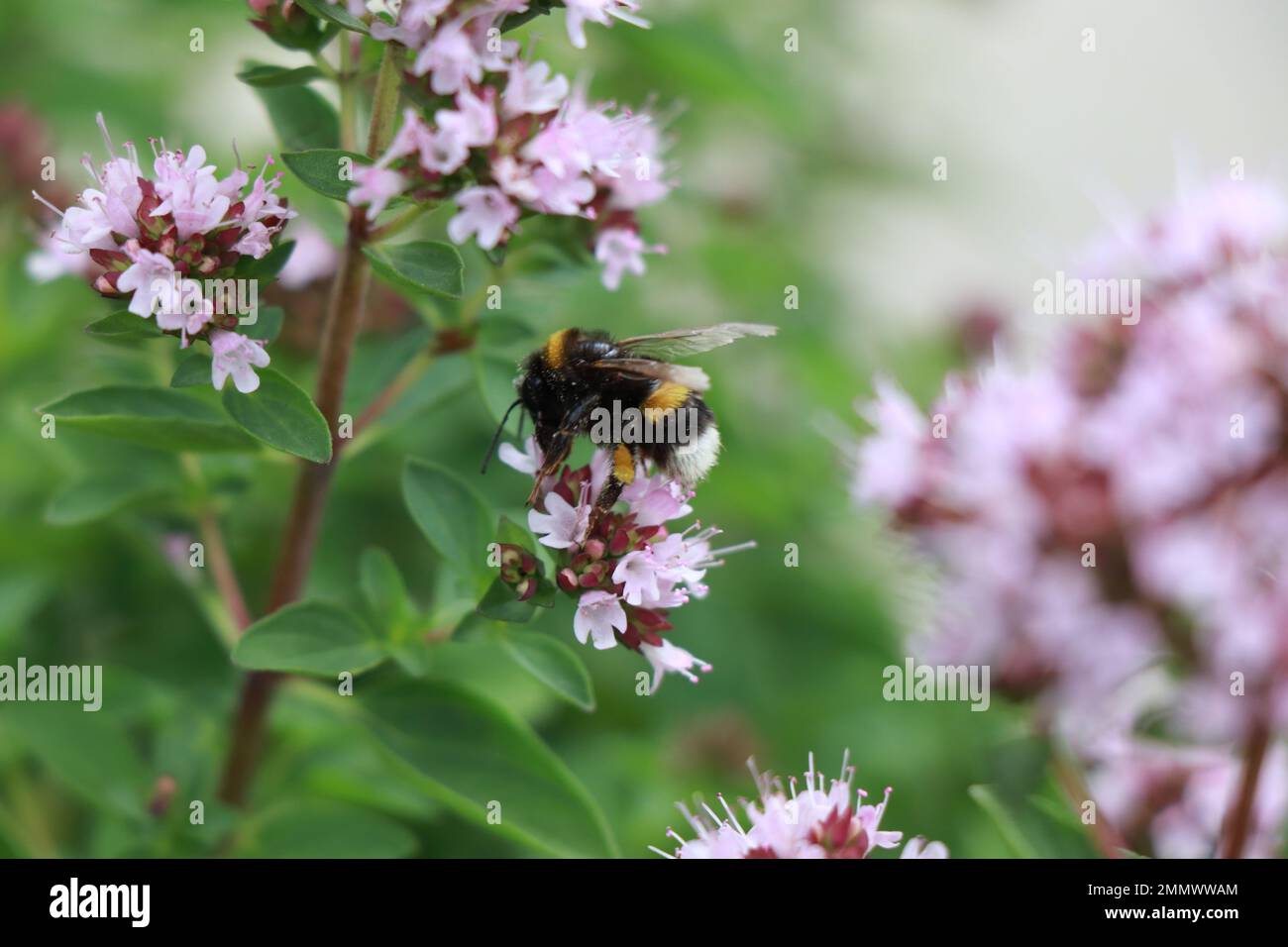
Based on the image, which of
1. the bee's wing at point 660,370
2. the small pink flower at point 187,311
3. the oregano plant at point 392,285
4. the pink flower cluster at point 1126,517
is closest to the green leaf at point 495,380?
the oregano plant at point 392,285

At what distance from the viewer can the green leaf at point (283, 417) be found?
1.20 metres

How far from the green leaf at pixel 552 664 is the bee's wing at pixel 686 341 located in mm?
356

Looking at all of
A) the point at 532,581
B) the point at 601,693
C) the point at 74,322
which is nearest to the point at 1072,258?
the point at 532,581

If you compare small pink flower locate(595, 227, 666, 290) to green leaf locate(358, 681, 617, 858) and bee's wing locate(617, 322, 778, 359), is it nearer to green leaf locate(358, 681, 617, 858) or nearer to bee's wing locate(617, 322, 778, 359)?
bee's wing locate(617, 322, 778, 359)

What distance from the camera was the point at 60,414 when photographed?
128 cm

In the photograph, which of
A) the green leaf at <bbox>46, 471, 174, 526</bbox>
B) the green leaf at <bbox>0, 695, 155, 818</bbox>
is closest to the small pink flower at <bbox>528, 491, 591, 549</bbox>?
the green leaf at <bbox>46, 471, 174, 526</bbox>

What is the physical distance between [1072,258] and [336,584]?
1.25m

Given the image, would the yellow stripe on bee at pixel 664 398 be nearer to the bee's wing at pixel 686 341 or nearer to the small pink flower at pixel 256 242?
the bee's wing at pixel 686 341

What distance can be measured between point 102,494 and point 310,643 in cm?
38

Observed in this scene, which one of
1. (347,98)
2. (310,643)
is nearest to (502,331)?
(347,98)

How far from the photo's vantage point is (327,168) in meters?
1.19

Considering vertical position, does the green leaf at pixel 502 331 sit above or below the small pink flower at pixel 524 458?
above

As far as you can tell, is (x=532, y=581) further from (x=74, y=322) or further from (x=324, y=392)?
(x=74, y=322)

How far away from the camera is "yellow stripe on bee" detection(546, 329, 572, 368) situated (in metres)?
1.41
